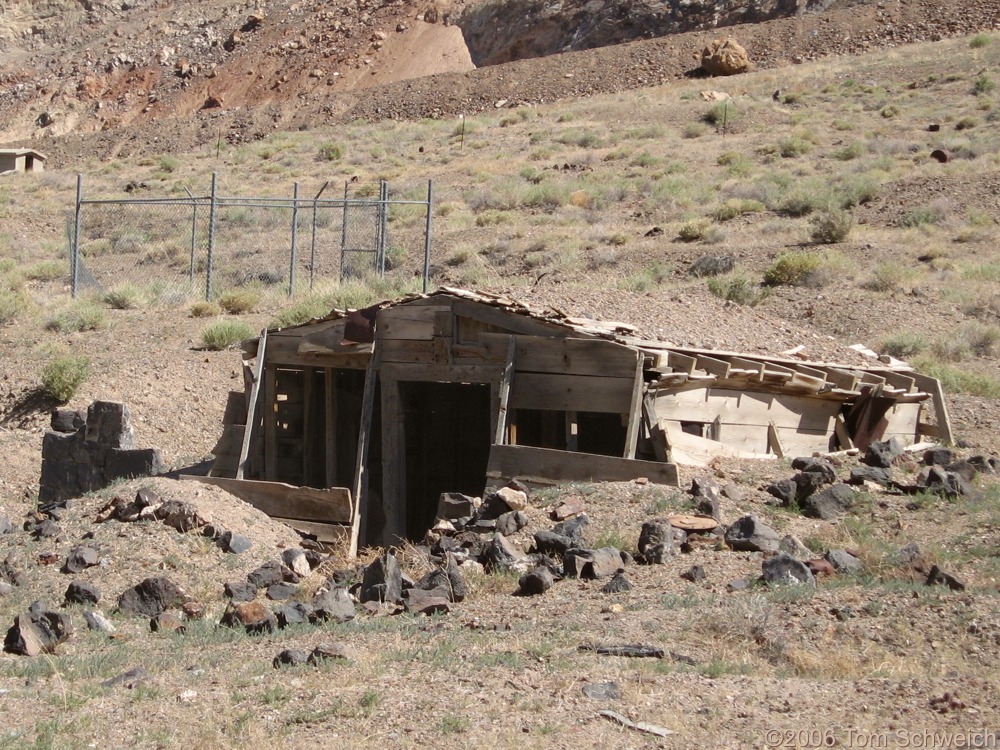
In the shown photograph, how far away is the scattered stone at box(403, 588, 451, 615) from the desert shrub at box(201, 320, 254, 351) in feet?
34.0

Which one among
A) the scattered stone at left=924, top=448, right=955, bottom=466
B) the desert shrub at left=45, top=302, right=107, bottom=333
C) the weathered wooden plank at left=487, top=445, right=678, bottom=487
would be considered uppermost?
the desert shrub at left=45, top=302, right=107, bottom=333

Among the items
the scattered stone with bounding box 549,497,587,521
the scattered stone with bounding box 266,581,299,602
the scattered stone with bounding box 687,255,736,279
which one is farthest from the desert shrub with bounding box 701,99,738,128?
the scattered stone with bounding box 266,581,299,602

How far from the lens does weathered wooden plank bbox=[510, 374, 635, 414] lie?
34.4 ft

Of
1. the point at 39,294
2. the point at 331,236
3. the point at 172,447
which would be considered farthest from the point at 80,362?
the point at 331,236

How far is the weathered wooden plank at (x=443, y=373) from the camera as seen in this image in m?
Answer: 11.3

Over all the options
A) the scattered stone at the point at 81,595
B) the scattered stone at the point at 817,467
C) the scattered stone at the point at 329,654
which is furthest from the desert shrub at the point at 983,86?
the scattered stone at the point at 329,654

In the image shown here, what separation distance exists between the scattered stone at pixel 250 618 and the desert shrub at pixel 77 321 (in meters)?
12.0

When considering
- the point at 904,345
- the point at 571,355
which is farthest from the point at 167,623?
the point at 904,345

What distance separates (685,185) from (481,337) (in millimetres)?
18141

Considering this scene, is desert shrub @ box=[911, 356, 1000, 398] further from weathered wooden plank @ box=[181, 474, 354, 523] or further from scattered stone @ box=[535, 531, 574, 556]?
scattered stone @ box=[535, 531, 574, 556]

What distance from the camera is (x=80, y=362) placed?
1686cm

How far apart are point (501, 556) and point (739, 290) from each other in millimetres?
12337

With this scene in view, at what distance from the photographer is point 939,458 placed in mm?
11320

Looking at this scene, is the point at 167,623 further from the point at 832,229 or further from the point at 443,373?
the point at 832,229
